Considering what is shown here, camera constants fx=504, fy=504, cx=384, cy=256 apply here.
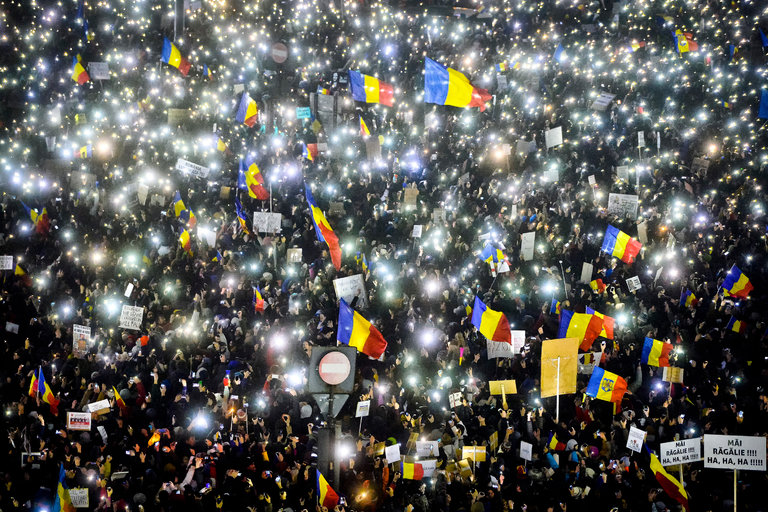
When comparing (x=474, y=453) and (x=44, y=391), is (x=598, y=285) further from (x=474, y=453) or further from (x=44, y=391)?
(x=44, y=391)

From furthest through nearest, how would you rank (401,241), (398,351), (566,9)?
(566,9) < (401,241) < (398,351)

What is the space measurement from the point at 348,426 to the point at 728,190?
1380 cm

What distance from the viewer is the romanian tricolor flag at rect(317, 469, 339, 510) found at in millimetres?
6059

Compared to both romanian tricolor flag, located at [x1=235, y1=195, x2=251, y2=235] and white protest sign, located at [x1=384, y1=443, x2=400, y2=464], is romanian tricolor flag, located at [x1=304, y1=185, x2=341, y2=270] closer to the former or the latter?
romanian tricolor flag, located at [x1=235, y1=195, x2=251, y2=235]

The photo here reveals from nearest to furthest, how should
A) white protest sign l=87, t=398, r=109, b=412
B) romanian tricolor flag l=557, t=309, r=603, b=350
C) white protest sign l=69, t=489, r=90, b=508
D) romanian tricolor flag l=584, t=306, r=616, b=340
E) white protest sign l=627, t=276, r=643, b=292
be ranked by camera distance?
white protest sign l=69, t=489, r=90, b=508 → white protest sign l=87, t=398, r=109, b=412 → romanian tricolor flag l=557, t=309, r=603, b=350 → romanian tricolor flag l=584, t=306, r=616, b=340 → white protest sign l=627, t=276, r=643, b=292

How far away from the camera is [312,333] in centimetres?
1091

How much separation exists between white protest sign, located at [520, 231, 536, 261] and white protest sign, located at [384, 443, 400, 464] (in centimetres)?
683

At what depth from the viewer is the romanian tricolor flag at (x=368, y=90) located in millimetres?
14078

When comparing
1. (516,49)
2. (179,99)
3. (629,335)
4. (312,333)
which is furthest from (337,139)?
(629,335)

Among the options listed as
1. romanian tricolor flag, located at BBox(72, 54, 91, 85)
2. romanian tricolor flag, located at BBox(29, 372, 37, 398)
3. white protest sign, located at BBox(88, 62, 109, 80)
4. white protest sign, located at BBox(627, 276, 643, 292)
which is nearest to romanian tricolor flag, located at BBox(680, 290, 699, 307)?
white protest sign, located at BBox(627, 276, 643, 292)

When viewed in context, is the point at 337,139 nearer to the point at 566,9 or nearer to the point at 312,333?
the point at 312,333

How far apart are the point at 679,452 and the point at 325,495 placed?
525cm

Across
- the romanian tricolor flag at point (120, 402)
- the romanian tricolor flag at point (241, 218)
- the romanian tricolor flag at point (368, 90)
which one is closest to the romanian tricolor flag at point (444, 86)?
the romanian tricolor flag at point (368, 90)

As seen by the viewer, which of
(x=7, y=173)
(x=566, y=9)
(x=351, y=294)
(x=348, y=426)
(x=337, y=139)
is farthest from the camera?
(x=566, y=9)
